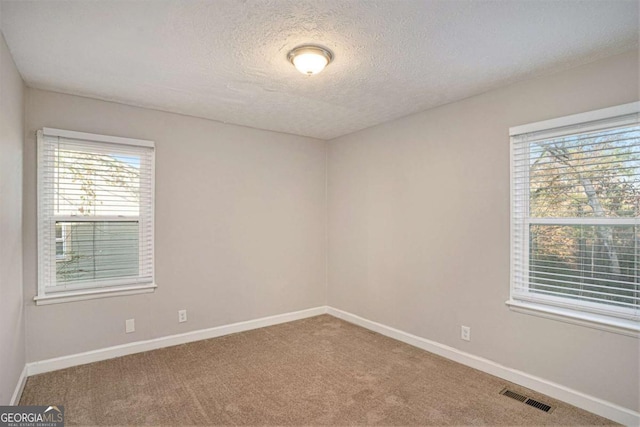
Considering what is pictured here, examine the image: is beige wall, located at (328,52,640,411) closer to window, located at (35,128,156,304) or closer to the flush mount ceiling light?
the flush mount ceiling light

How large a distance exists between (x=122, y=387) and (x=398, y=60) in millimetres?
3219

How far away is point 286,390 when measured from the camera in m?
2.76

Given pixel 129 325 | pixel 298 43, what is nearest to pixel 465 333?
pixel 298 43

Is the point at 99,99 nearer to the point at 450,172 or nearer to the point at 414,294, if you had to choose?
the point at 450,172

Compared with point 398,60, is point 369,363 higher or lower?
lower

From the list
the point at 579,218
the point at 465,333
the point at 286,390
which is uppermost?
the point at 579,218

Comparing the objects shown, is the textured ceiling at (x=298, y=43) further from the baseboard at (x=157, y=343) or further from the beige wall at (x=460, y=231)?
the baseboard at (x=157, y=343)

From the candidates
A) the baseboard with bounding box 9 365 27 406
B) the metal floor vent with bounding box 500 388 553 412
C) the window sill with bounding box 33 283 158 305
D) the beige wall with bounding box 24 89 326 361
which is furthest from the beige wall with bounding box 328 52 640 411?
the baseboard with bounding box 9 365 27 406

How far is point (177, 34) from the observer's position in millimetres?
2121

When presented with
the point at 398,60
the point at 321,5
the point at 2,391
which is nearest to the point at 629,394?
the point at 398,60

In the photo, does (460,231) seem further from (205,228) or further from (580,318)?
(205,228)

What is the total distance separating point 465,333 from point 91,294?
3444mm

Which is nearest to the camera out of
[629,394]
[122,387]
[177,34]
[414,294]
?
[177,34]

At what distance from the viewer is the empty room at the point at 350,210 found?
2.17m
